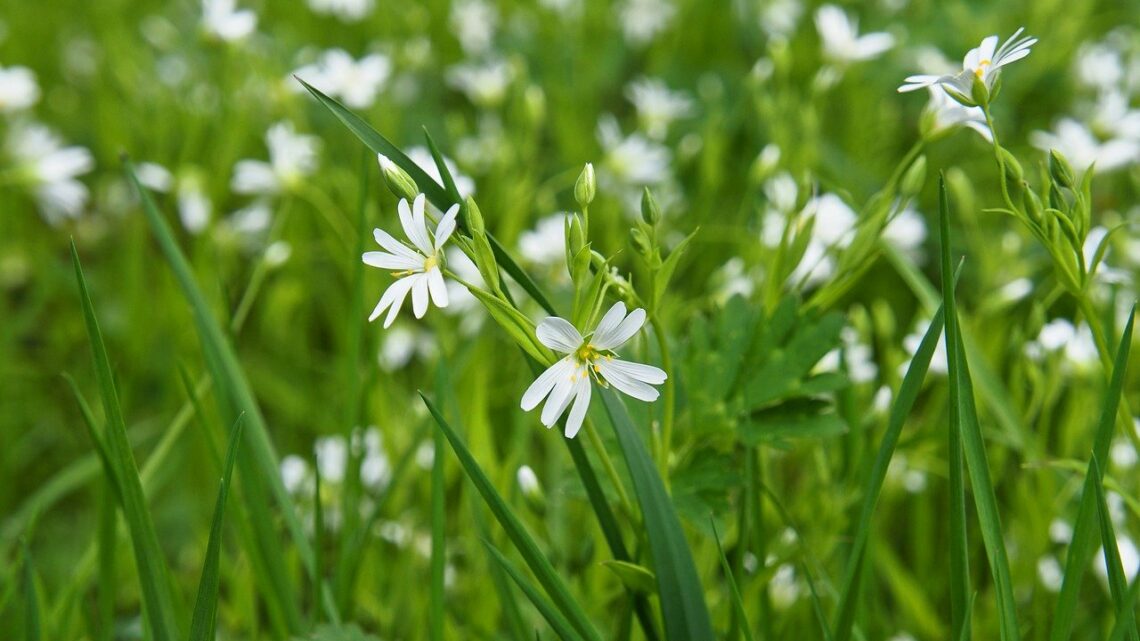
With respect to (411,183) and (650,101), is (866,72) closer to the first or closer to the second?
(650,101)

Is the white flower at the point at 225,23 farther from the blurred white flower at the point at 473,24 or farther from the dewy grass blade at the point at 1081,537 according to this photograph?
the dewy grass blade at the point at 1081,537

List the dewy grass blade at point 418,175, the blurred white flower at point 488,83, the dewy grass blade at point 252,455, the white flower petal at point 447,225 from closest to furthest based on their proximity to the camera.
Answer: the white flower petal at point 447,225 < the dewy grass blade at point 418,175 < the dewy grass blade at point 252,455 < the blurred white flower at point 488,83

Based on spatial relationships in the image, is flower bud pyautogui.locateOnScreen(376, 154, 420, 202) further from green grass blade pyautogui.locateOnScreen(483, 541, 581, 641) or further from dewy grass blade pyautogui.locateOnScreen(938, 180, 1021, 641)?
dewy grass blade pyautogui.locateOnScreen(938, 180, 1021, 641)

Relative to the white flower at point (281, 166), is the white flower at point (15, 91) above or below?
above

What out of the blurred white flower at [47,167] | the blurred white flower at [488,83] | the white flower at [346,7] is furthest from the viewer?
the white flower at [346,7]

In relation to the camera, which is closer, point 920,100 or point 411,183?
point 411,183

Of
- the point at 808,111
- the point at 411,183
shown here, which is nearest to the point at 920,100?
the point at 808,111

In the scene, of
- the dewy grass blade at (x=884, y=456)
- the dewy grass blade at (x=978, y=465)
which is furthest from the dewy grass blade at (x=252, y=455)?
the dewy grass blade at (x=978, y=465)

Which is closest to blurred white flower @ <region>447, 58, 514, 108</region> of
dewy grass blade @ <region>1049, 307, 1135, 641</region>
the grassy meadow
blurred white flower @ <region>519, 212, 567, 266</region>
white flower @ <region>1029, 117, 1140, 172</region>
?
the grassy meadow
